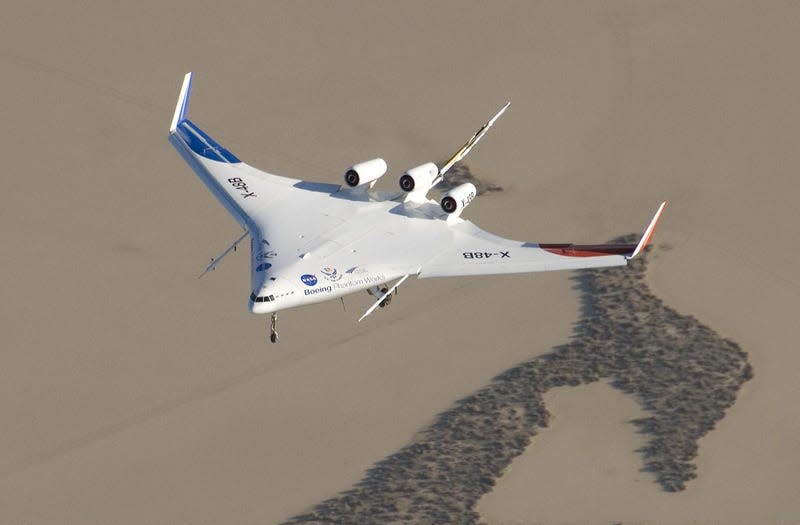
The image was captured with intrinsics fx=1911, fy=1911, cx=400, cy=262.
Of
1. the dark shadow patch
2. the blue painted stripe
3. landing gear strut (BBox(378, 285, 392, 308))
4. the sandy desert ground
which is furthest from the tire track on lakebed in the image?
the blue painted stripe

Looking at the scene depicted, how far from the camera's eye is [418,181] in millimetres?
92625

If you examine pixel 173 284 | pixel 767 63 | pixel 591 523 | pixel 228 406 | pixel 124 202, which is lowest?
pixel 591 523

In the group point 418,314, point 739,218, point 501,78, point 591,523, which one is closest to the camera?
point 591,523

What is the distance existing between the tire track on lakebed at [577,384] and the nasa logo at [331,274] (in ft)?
27.3

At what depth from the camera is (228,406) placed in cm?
8931

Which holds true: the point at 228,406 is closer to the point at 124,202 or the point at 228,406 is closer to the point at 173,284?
the point at 173,284

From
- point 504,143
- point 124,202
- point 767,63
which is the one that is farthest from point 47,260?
point 767,63

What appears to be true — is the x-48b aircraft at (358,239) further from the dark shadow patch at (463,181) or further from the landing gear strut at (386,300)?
the dark shadow patch at (463,181)

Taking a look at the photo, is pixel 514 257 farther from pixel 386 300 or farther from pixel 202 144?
pixel 202 144

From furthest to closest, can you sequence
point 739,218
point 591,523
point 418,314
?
1. point 739,218
2. point 418,314
3. point 591,523

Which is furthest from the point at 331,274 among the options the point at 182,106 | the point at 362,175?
the point at 182,106

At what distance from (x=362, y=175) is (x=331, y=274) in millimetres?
8282

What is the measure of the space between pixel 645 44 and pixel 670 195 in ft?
50.4

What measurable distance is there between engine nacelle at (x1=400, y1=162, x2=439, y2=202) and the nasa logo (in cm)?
752
